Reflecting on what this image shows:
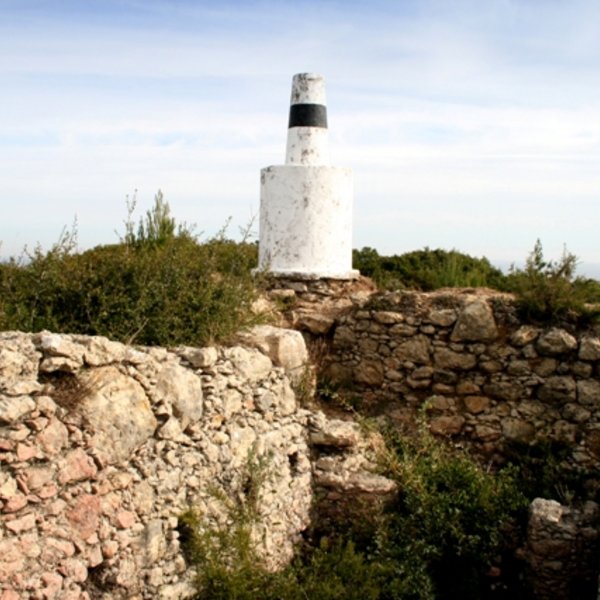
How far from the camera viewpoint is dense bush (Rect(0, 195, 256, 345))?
21.8 feet

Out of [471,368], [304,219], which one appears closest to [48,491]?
[471,368]

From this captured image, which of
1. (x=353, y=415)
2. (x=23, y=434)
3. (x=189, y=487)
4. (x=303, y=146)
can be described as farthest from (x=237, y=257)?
(x=23, y=434)

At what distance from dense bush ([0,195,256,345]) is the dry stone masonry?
0.30 m

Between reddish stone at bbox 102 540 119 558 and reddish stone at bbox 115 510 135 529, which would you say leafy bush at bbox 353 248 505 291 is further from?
reddish stone at bbox 102 540 119 558

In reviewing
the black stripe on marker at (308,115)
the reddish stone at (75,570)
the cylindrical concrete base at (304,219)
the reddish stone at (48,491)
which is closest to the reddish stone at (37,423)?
the reddish stone at (48,491)

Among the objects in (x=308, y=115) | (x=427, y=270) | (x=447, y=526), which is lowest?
(x=447, y=526)

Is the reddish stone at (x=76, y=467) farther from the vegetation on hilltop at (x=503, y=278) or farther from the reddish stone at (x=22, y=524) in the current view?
the vegetation on hilltop at (x=503, y=278)

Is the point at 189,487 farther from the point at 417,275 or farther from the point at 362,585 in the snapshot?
the point at 417,275

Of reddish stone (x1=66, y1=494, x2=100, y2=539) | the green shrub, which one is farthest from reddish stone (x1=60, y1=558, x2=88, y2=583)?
the green shrub

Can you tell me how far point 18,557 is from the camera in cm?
492

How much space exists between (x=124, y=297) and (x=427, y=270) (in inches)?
225

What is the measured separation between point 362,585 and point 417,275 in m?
5.61

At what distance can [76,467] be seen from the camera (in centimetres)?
535

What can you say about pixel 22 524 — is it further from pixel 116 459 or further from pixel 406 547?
pixel 406 547
